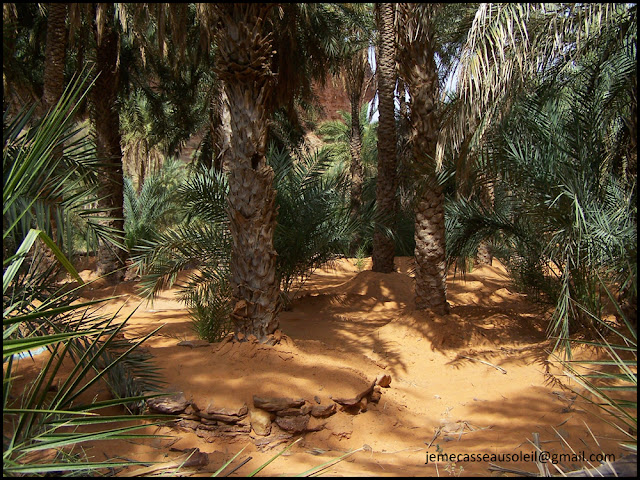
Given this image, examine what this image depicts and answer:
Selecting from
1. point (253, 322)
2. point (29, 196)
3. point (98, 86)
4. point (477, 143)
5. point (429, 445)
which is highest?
point (98, 86)

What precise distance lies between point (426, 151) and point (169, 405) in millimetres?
4865

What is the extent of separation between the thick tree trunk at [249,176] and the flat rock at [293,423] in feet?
3.84

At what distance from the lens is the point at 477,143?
5.65 m

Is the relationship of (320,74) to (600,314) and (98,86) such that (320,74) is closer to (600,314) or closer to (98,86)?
(98,86)

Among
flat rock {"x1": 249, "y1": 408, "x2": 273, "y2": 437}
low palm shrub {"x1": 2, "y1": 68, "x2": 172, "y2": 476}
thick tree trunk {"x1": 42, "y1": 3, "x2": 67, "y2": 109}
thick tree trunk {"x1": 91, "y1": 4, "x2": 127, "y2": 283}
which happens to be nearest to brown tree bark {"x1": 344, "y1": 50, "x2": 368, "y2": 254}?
thick tree trunk {"x1": 91, "y1": 4, "x2": 127, "y2": 283}

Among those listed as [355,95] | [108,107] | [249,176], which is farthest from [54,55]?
[355,95]

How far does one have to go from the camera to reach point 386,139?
36.0 feet

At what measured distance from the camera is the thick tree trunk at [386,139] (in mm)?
10852

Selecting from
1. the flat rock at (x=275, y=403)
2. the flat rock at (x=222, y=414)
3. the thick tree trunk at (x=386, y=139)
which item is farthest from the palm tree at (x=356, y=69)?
the flat rock at (x=222, y=414)

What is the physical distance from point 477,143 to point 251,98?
Result: 94.7 inches

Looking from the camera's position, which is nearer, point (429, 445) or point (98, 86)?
point (429, 445)

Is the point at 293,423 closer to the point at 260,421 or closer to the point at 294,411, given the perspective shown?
the point at 294,411

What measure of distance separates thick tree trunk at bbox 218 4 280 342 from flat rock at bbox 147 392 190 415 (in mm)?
1209

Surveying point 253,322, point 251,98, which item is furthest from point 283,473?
point 251,98
